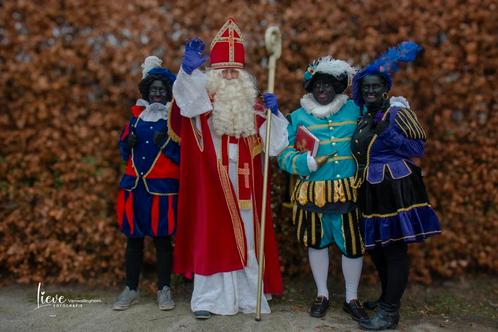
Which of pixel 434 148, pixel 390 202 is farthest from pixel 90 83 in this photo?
pixel 434 148

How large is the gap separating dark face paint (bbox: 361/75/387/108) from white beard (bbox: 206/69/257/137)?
2.82 feet

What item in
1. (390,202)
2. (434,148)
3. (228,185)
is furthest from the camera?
(434,148)

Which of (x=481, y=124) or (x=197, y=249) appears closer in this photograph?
(x=197, y=249)

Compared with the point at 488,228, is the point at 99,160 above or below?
above

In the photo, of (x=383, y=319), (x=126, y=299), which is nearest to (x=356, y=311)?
(x=383, y=319)

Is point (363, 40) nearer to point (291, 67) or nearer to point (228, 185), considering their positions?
point (291, 67)

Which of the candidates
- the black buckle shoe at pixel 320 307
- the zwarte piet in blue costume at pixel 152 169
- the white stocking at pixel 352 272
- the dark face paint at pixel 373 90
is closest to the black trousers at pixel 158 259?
the zwarte piet in blue costume at pixel 152 169

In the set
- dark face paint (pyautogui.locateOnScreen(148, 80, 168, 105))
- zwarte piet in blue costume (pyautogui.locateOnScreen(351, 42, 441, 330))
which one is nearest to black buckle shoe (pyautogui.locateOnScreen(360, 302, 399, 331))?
zwarte piet in blue costume (pyautogui.locateOnScreen(351, 42, 441, 330))

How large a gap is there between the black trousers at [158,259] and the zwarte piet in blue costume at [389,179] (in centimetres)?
155

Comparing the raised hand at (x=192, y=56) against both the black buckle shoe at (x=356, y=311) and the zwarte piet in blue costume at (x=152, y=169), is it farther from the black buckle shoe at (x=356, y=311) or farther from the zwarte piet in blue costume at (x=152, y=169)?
the black buckle shoe at (x=356, y=311)

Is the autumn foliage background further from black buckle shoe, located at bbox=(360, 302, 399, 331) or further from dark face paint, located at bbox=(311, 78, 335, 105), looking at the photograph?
black buckle shoe, located at bbox=(360, 302, 399, 331)

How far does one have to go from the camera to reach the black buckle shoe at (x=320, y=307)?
402 centimetres

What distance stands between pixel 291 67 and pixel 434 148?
1.50 m

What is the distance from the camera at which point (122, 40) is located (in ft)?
15.6
